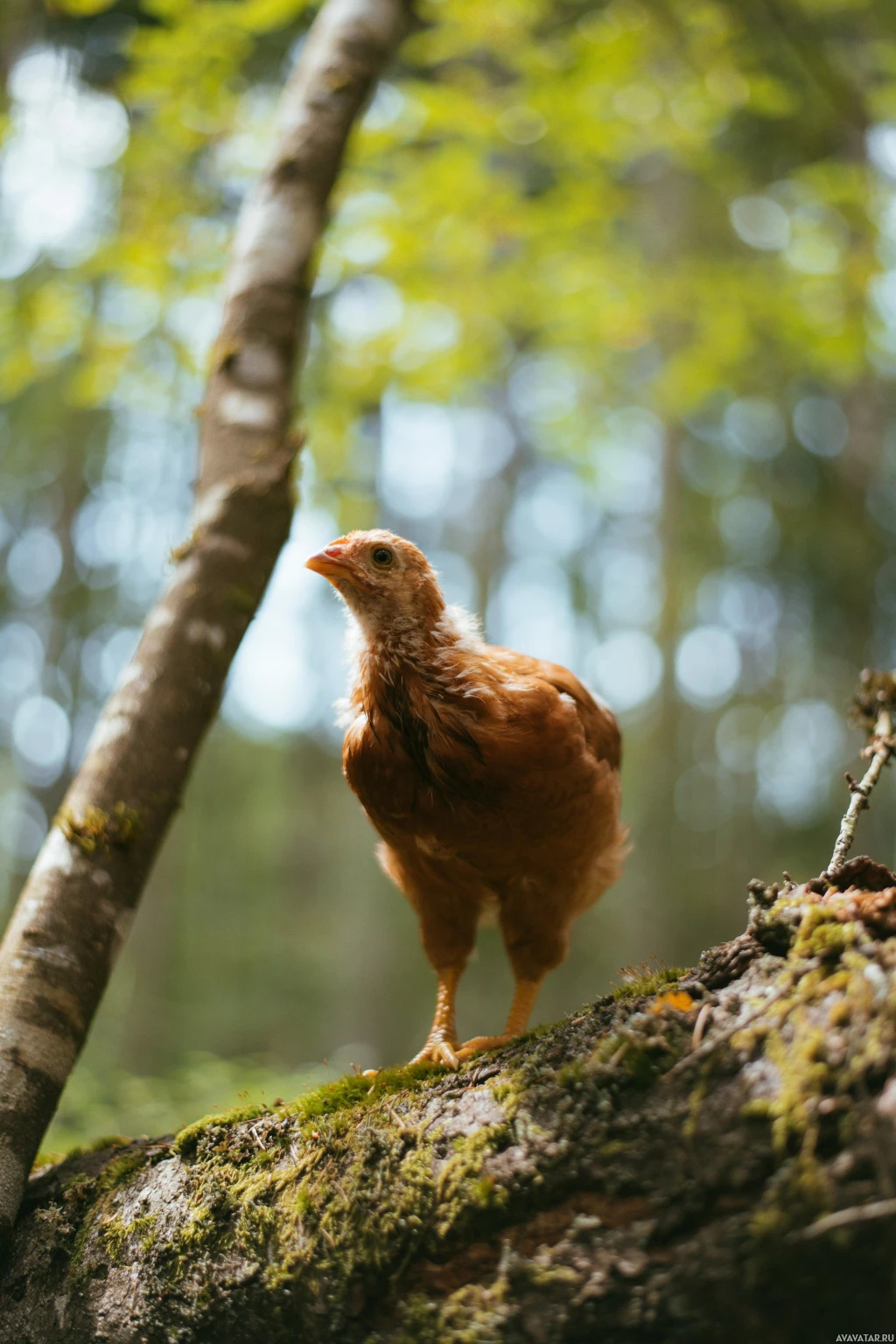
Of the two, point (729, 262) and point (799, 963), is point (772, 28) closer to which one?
point (729, 262)

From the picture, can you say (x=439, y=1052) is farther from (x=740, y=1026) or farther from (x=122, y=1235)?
(x=740, y=1026)

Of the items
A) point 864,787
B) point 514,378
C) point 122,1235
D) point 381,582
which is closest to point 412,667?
point 381,582

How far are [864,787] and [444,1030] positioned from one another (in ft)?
5.31

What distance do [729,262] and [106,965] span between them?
9.02 metres

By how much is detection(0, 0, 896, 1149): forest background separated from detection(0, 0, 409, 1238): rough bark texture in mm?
380

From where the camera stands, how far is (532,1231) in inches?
67.1

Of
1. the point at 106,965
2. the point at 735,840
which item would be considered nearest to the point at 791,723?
the point at 735,840

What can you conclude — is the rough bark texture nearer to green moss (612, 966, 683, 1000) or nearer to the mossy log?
the mossy log

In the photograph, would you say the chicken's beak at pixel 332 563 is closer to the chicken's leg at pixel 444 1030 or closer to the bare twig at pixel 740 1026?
the chicken's leg at pixel 444 1030

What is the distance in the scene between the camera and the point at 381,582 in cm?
313

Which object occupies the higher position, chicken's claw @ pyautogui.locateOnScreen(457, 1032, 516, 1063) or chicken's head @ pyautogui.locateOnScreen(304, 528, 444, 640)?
chicken's head @ pyautogui.locateOnScreen(304, 528, 444, 640)

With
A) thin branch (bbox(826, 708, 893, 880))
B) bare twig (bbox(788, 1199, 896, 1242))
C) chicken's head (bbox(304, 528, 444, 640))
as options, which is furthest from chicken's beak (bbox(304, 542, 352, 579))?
bare twig (bbox(788, 1199, 896, 1242))

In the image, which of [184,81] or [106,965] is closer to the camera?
[106,965]

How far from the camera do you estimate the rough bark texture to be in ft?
8.96
